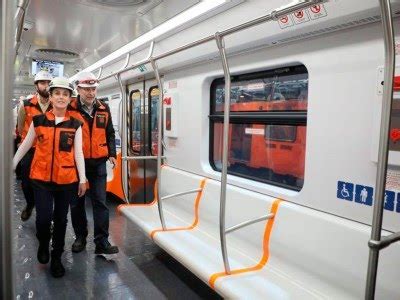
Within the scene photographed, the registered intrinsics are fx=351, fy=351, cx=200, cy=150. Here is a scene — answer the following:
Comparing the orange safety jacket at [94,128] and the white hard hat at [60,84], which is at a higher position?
the white hard hat at [60,84]

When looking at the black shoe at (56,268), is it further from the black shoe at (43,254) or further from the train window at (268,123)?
the train window at (268,123)

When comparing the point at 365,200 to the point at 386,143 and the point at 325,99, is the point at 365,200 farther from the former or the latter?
the point at 386,143

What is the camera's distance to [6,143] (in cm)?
73

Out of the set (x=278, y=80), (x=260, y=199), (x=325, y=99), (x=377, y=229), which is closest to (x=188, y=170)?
(x=260, y=199)

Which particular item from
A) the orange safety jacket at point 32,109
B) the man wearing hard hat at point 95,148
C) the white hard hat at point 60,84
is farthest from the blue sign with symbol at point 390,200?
the orange safety jacket at point 32,109

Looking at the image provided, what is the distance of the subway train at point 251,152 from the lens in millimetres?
1916

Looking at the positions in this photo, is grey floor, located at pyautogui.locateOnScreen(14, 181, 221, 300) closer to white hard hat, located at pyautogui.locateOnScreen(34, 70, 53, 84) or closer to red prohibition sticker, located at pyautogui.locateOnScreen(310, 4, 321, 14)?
white hard hat, located at pyautogui.locateOnScreen(34, 70, 53, 84)

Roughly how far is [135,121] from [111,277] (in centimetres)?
301

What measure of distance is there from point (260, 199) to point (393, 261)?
1.13 meters

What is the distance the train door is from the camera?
5.24 meters

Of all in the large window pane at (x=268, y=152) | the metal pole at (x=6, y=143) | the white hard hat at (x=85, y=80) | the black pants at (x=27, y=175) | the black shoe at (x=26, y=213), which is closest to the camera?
the metal pole at (x=6, y=143)

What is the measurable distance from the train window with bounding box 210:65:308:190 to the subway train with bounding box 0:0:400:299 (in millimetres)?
13

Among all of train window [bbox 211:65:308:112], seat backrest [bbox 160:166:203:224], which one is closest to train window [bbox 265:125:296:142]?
train window [bbox 211:65:308:112]

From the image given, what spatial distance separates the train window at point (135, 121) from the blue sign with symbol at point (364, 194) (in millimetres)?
3938
